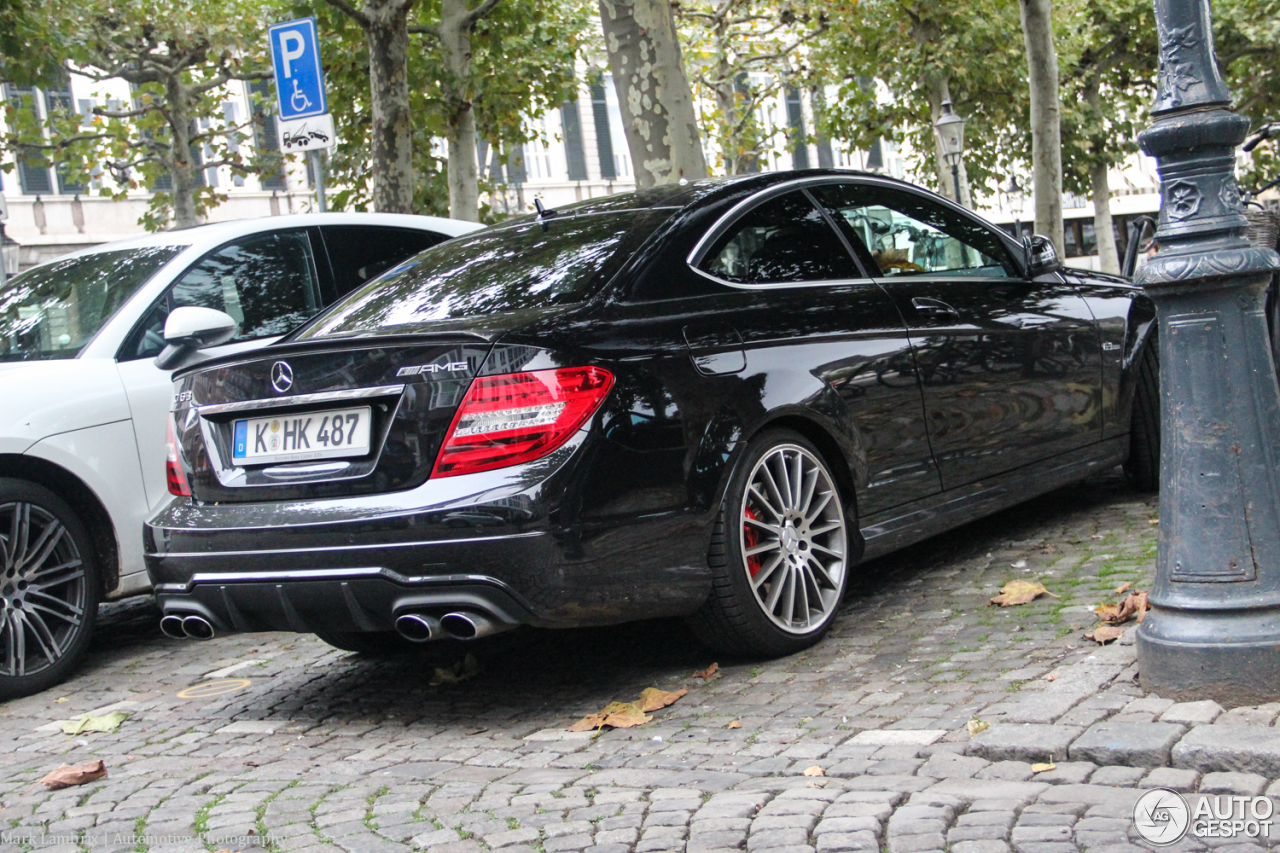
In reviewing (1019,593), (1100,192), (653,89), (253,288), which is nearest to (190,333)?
(253,288)

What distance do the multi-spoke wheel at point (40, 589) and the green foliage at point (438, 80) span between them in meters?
11.1

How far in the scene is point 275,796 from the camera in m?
3.99

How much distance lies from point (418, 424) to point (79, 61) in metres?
25.8

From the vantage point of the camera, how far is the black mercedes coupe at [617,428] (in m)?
4.17

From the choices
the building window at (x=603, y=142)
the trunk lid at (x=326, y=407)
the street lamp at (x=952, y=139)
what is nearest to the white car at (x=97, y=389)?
the trunk lid at (x=326, y=407)

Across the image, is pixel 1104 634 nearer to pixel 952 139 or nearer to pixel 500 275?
pixel 500 275

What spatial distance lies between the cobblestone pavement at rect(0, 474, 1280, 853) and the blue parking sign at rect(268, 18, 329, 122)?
20.0ft

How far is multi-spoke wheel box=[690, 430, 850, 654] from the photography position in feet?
15.2

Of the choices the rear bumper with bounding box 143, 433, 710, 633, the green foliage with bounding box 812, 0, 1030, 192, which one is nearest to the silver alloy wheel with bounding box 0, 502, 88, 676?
the rear bumper with bounding box 143, 433, 710, 633

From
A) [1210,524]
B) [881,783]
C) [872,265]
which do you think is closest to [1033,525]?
[872,265]

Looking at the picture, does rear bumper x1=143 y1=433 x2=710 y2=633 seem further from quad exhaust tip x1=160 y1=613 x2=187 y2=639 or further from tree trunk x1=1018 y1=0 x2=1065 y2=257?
tree trunk x1=1018 y1=0 x2=1065 y2=257

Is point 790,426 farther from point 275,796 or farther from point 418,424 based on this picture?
point 275,796

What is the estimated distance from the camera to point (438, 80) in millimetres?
18406

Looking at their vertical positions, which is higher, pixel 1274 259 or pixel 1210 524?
pixel 1274 259
